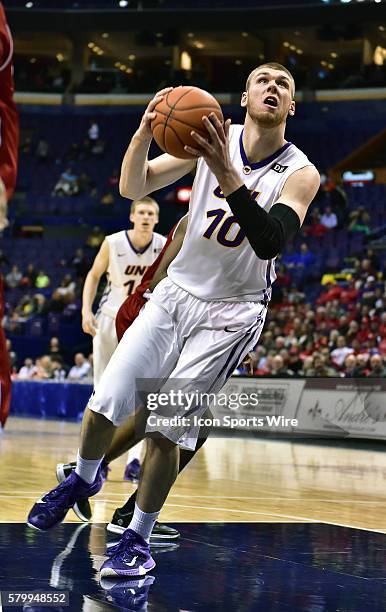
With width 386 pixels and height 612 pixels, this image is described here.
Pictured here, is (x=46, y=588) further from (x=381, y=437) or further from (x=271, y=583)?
(x=381, y=437)

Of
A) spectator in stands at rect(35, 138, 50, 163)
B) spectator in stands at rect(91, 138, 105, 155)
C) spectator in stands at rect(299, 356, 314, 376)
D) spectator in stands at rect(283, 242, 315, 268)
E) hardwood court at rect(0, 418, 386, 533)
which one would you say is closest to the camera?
hardwood court at rect(0, 418, 386, 533)

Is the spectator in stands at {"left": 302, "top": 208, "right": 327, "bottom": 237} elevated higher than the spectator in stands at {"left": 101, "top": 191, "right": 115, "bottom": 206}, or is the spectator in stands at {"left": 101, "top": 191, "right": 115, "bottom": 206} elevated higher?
the spectator in stands at {"left": 302, "top": 208, "right": 327, "bottom": 237}

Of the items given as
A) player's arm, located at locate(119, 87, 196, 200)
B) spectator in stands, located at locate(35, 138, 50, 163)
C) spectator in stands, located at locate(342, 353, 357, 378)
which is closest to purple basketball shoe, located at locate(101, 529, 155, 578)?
player's arm, located at locate(119, 87, 196, 200)

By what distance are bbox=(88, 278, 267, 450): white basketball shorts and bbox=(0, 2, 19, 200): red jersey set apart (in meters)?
1.05

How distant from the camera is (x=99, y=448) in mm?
4469

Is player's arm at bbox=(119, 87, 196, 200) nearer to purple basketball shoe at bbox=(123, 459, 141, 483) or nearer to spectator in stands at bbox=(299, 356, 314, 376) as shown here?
purple basketball shoe at bbox=(123, 459, 141, 483)

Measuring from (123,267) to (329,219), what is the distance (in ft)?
51.0

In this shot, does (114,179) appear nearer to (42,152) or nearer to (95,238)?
(95,238)

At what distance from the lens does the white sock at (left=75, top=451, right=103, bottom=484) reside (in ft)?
14.7

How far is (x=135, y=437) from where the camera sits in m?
5.99

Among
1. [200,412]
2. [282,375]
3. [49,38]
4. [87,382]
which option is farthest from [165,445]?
[49,38]

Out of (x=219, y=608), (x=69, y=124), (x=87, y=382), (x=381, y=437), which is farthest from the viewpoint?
(x=69, y=124)

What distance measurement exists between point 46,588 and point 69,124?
91.9ft

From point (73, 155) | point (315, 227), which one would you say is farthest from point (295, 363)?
point (73, 155)
